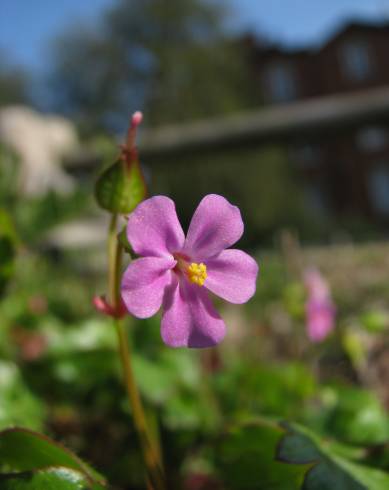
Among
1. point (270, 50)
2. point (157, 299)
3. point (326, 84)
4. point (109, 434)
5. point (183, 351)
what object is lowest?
point (109, 434)

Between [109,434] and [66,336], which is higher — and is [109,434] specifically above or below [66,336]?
below

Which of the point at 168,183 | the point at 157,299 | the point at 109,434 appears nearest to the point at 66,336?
the point at 109,434

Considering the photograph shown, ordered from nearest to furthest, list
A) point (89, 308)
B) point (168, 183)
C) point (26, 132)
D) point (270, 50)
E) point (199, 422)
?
point (199, 422)
point (89, 308)
point (26, 132)
point (168, 183)
point (270, 50)

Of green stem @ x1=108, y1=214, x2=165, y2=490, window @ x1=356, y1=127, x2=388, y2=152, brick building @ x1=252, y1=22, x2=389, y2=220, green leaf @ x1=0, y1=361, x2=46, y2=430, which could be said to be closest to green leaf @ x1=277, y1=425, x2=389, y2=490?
green stem @ x1=108, y1=214, x2=165, y2=490

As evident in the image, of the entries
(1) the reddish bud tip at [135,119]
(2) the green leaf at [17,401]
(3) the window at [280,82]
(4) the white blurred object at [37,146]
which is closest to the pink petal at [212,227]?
(1) the reddish bud tip at [135,119]

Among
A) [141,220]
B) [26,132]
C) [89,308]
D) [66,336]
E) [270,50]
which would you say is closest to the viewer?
[141,220]

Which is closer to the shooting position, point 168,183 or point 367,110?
point 367,110

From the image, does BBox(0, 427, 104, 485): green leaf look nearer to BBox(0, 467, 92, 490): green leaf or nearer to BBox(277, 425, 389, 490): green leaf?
BBox(0, 467, 92, 490): green leaf

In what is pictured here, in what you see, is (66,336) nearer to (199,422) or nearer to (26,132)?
(199,422)

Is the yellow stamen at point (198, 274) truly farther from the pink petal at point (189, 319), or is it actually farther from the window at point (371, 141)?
the window at point (371, 141)
